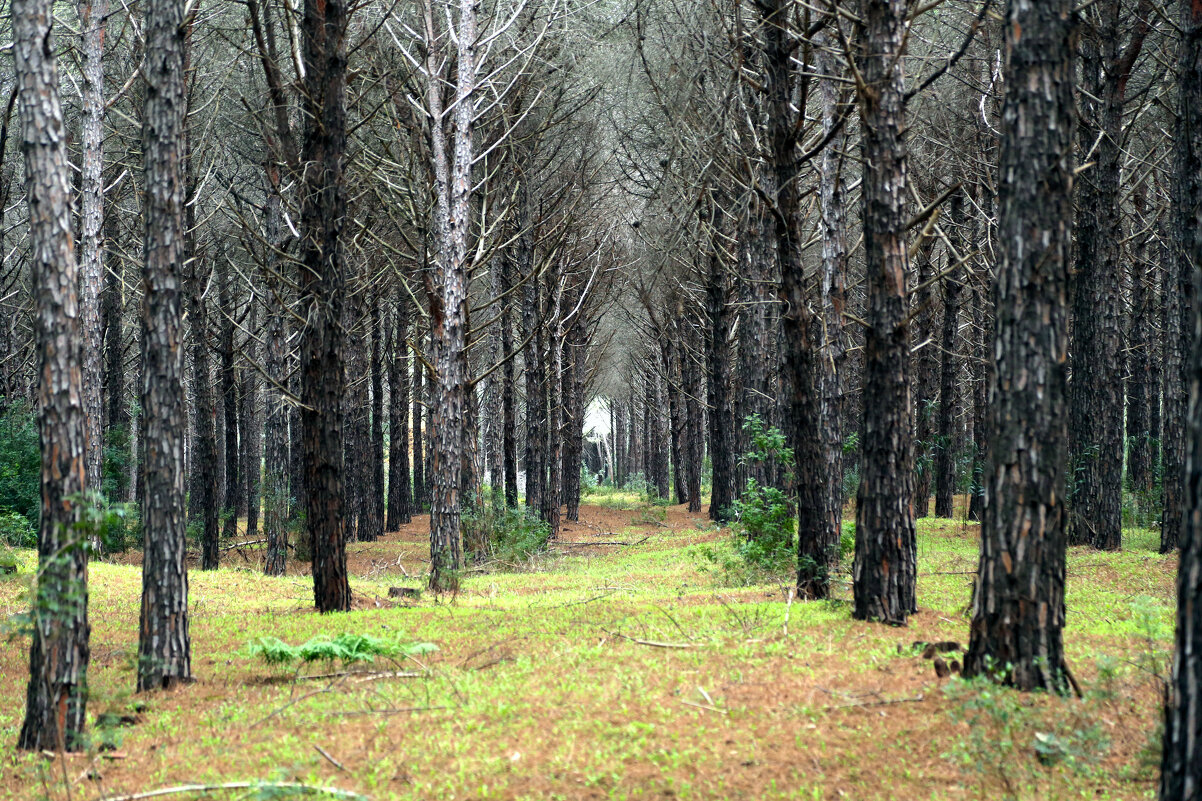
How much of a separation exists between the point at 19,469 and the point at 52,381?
57.9ft

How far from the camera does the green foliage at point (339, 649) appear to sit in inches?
262

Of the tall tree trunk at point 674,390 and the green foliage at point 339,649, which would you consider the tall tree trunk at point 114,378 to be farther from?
the green foliage at point 339,649

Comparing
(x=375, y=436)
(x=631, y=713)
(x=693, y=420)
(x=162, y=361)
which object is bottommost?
(x=631, y=713)

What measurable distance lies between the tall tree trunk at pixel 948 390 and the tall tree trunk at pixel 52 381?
54.2 ft

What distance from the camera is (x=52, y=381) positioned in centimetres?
525

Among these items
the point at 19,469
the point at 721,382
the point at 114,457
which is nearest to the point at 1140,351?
A: the point at 721,382

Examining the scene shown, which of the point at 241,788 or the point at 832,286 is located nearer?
the point at 241,788

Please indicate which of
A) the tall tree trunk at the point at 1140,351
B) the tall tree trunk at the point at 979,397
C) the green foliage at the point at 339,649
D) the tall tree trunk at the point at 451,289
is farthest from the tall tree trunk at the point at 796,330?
the tall tree trunk at the point at 1140,351

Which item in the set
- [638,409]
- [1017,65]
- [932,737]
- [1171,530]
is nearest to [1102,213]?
[1171,530]

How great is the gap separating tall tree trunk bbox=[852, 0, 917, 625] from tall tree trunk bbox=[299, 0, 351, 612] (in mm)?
5639

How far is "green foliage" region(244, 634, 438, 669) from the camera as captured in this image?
21.8 ft

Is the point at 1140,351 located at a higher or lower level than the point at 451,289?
lower

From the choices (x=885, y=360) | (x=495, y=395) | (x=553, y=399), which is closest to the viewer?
(x=885, y=360)

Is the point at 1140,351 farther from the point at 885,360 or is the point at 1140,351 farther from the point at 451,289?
the point at 885,360
